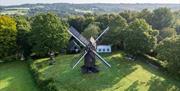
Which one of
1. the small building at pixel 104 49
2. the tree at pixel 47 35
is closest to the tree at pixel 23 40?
the tree at pixel 47 35

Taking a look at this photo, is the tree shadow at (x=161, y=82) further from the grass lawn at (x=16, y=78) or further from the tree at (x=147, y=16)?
the tree at (x=147, y=16)

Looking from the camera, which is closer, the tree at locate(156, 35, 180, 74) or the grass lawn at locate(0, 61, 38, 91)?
the tree at locate(156, 35, 180, 74)

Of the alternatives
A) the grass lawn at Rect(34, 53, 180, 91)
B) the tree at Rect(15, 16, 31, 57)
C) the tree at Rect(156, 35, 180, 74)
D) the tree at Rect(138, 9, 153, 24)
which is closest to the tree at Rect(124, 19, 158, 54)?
the grass lawn at Rect(34, 53, 180, 91)

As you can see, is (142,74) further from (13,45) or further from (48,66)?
(13,45)

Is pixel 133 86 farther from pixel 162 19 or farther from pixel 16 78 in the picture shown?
pixel 162 19

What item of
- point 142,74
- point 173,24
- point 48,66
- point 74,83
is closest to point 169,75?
point 142,74

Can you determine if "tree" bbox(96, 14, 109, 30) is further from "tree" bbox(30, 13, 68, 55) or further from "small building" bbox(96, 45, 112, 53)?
"tree" bbox(30, 13, 68, 55)
